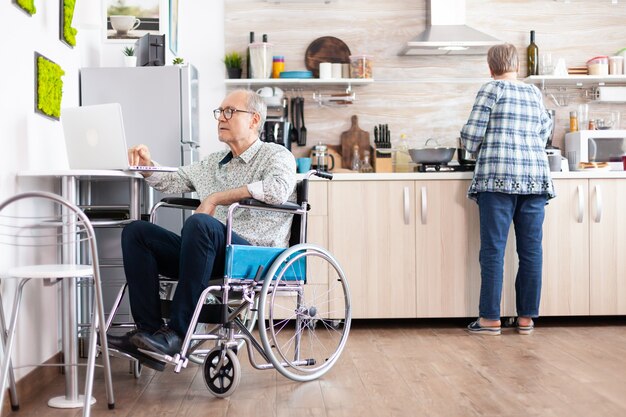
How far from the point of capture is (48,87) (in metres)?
3.30

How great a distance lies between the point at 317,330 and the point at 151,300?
6.04ft

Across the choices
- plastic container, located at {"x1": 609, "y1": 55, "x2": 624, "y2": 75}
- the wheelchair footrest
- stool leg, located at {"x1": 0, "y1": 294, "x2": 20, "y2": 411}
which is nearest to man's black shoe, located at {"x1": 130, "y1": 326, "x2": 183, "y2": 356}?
the wheelchair footrest

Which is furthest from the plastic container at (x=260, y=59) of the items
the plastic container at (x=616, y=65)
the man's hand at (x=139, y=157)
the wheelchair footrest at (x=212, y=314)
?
A: the wheelchair footrest at (x=212, y=314)

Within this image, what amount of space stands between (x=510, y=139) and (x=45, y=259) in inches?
89.8

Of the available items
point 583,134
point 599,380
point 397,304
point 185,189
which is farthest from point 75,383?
point 583,134

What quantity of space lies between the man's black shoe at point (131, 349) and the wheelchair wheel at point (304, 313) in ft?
1.16

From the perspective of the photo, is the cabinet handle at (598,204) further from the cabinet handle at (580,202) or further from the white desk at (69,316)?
the white desk at (69,316)

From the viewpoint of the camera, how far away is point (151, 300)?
110 inches

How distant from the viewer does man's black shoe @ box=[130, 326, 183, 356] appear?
2.65 m

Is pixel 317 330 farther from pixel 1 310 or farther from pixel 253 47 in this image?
pixel 1 310

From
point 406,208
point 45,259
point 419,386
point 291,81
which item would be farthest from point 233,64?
point 419,386

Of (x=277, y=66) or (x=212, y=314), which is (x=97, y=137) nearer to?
(x=212, y=314)

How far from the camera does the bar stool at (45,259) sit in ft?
7.72

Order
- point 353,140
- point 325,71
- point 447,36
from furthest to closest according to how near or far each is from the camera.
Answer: point 353,140 → point 325,71 → point 447,36
